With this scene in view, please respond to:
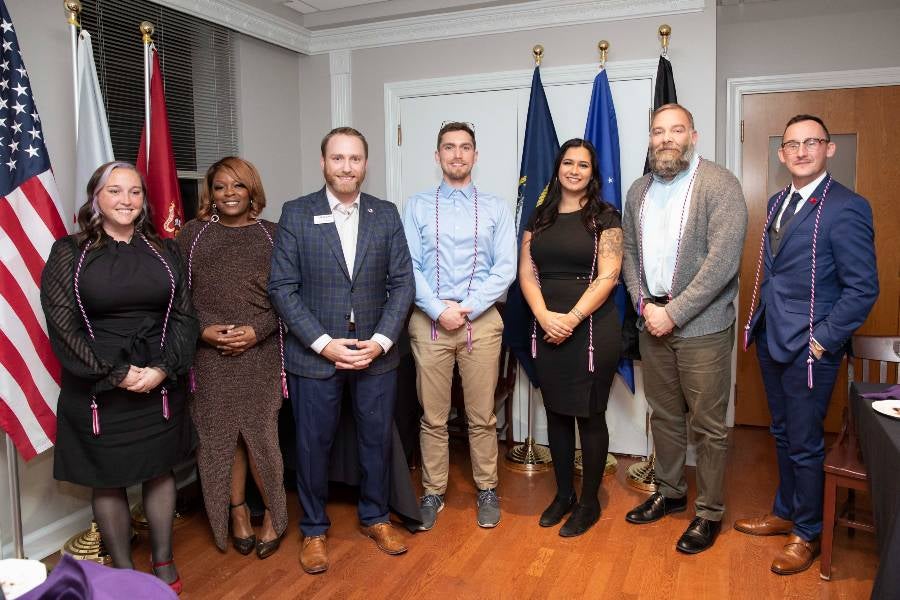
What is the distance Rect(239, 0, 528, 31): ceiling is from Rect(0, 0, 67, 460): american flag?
1.50 meters

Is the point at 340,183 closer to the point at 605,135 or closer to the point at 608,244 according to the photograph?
the point at 608,244

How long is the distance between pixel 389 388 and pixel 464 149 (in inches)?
41.2

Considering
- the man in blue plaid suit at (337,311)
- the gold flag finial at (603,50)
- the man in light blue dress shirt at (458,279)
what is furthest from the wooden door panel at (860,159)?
the man in blue plaid suit at (337,311)

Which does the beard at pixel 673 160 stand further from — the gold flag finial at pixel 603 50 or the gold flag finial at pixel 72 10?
the gold flag finial at pixel 72 10

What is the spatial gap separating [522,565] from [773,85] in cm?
311

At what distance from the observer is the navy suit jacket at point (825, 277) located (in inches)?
97.9

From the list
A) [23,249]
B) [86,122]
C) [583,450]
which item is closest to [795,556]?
[583,450]

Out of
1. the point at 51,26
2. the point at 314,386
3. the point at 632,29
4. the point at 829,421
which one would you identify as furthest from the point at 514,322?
the point at 51,26

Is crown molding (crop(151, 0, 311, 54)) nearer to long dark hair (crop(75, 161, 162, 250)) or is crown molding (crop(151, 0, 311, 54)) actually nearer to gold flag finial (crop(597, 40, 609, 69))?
long dark hair (crop(75, 161, 162, 250))

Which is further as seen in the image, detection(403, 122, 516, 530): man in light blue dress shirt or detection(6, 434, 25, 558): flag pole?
detection(403, 122, 516, 530): man in light blue dress shirt

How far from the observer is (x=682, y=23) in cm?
358

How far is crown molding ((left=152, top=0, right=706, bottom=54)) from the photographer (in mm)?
3572

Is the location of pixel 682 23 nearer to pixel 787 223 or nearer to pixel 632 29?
pixel 632 29

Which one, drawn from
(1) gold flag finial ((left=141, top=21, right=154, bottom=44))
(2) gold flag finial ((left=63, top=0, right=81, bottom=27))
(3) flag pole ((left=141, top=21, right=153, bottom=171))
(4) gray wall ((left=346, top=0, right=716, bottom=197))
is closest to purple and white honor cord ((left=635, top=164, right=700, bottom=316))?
(4) gray wall ((left=346, top=0, right=716, bottom=197))
